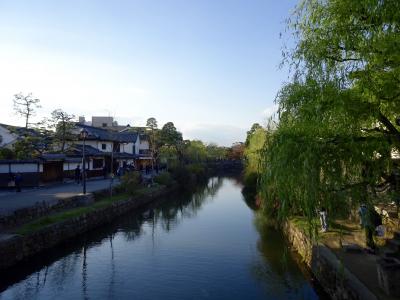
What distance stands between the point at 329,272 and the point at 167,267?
21.7 feet

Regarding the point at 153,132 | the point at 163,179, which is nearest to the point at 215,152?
the point at 153,132

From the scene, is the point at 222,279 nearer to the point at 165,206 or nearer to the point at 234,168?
the point at 165,206

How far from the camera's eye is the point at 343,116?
276 inches

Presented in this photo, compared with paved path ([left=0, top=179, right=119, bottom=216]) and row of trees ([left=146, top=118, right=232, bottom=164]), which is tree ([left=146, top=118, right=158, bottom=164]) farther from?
paved path ([left=0, top=179, right=119, bottom=216])

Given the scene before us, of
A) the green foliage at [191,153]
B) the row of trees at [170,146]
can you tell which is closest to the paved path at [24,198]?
the row of trees at [170,146]

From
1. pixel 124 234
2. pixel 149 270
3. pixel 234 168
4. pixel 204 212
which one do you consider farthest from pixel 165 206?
pixel 234 168

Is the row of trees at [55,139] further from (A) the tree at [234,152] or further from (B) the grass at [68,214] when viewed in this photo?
(A) the tree at [234,152]

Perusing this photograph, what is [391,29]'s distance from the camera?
265 inches

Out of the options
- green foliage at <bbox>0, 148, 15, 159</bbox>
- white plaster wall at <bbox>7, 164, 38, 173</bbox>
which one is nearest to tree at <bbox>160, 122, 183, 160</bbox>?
green foliage at <bbox>0, 148, 15, 159</bbox>

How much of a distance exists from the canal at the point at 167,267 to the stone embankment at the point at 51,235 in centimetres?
41

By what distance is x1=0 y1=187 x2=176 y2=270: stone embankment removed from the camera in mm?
14476

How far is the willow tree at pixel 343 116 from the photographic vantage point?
22.2 feet

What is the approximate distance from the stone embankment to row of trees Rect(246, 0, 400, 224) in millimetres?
11239

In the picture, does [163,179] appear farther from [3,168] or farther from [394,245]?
[394,245]
